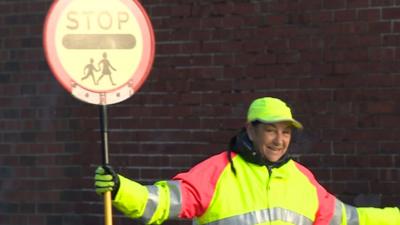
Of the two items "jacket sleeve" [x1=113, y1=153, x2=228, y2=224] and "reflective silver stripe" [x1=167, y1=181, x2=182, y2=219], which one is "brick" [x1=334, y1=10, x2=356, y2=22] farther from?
"reflective silver stripe" [x1=167, y1=181, x2=182, y2=219]

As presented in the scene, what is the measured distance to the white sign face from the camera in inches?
187

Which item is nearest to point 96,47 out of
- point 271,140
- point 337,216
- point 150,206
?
point 150,206

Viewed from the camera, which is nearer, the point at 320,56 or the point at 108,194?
the point at 108,194

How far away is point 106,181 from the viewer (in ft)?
14.4

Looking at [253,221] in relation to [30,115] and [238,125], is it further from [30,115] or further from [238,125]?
[30,115]

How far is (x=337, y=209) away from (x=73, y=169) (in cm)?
329

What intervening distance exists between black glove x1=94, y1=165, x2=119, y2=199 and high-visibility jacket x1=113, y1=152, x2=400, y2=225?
0.15m

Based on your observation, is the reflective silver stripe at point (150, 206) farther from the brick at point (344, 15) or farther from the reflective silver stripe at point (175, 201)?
the brick at point (344, 15)

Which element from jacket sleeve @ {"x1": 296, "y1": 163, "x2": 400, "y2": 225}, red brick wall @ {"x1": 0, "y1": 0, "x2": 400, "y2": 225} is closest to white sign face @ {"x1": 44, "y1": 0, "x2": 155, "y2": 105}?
jacket sleeve @ {"x1": 296, "y1": 163, "x2": 400, "y2": 225}

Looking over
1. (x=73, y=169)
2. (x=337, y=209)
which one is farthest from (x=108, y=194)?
(x=73, y=169)

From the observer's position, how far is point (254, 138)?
4.79 m

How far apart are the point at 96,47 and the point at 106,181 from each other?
791mm

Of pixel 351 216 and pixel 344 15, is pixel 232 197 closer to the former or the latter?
pixel 351 216

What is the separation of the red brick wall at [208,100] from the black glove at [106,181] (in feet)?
9.03
